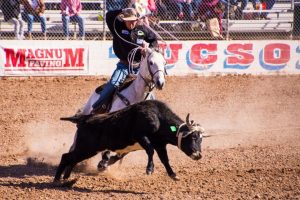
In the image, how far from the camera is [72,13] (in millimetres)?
17766

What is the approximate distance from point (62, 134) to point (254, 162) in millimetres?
3632

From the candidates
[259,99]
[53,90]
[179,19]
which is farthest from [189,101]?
[179,19]

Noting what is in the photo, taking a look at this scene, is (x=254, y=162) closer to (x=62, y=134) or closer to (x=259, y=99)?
(x=62, y=134)

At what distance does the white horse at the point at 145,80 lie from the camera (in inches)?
350

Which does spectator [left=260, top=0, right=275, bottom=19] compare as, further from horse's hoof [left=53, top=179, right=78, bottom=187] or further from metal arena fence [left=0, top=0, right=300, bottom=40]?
horse's hoof [left=53, top=179, right=78, bottom=187]

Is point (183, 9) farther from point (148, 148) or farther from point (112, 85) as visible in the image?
point (148, 148)

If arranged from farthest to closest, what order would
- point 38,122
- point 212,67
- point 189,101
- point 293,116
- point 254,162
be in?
point 212,67 < point 189,101 < point 293,116 < point 38,122 < point 254,162

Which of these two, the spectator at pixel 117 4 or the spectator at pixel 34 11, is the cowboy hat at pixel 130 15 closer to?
the spectator at pixel 34 11

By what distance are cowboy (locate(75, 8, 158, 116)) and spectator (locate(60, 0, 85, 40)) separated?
315 inches

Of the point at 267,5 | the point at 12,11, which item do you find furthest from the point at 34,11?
the point at 267,5

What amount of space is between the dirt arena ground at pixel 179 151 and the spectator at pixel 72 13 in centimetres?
142

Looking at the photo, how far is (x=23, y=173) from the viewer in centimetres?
907

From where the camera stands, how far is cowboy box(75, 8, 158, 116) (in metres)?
9.27

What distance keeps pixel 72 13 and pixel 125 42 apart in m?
8.61
